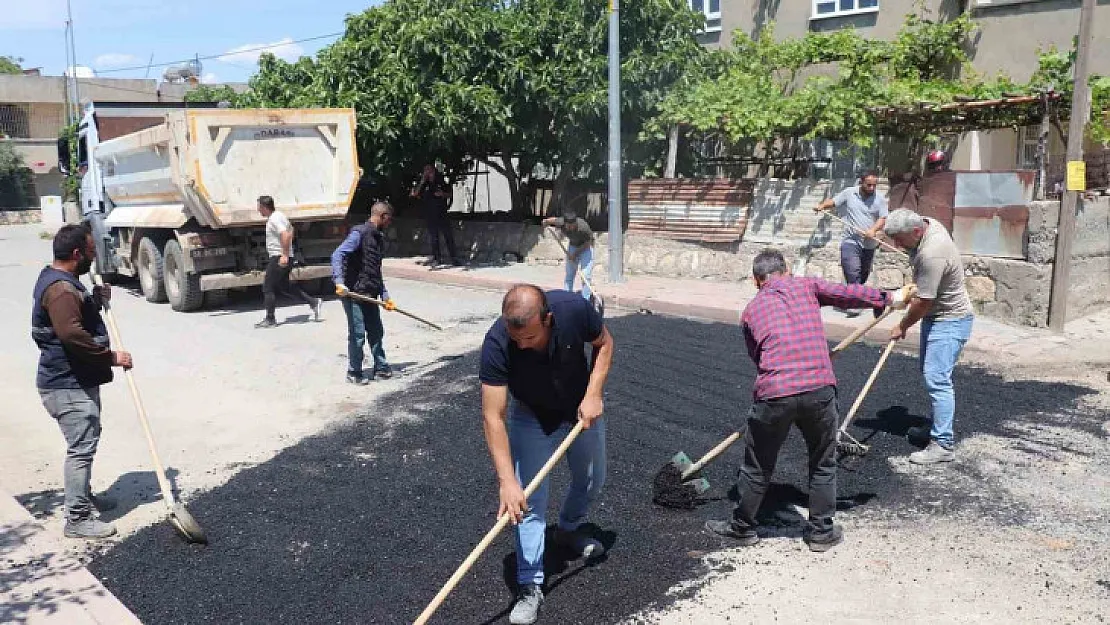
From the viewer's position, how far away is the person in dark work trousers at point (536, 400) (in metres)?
3.60

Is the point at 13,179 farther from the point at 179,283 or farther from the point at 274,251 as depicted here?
the point at 274,251

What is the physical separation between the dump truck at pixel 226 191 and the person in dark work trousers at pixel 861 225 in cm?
647

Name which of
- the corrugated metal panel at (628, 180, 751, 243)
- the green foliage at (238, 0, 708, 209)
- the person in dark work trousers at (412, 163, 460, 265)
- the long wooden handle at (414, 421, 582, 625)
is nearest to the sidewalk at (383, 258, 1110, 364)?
the person in dark work trousers at (412, 163, 460, 265)

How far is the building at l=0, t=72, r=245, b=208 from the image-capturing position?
39.4m

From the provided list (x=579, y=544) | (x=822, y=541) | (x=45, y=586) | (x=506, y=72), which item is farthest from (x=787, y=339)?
(x=506, y=72)

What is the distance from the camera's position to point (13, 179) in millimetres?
37750

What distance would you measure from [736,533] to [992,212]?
6.68 metres

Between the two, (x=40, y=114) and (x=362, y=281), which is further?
(x=40, y=114)

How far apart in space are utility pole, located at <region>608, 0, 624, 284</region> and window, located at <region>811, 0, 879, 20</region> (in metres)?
4.50

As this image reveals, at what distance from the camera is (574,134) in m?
14.5

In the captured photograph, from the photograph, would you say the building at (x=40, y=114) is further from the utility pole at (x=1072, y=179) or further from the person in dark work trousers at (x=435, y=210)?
the utility pole at (x=1072, y=179)

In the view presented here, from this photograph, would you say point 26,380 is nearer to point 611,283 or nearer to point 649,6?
point 611,283

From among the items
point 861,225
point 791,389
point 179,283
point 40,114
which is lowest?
point 179,283

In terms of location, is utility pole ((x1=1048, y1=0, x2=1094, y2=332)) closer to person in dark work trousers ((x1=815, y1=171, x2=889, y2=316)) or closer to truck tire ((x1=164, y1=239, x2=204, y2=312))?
person in dark work trousers ((x1=815, y1=171, x2=889, y2=316))
